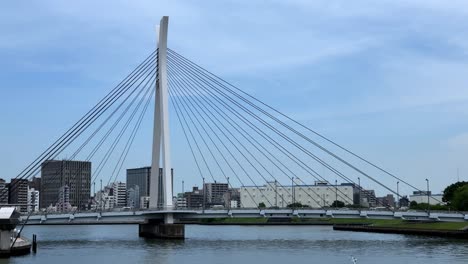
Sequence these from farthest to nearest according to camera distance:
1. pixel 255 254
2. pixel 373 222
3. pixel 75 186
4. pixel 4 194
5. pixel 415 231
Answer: pixel 75 186, pixel 373 222, pixel 415 231, pixel 4 194, pixel 255 254

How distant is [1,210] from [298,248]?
19.9m

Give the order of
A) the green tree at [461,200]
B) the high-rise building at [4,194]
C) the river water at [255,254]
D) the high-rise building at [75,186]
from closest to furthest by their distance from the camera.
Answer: the river water at [255,254] → the high-rise building at [4,194] → the green tree at [461,200] → the high-rise building at [75,186]

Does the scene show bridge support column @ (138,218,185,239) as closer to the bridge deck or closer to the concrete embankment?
the bridge deck

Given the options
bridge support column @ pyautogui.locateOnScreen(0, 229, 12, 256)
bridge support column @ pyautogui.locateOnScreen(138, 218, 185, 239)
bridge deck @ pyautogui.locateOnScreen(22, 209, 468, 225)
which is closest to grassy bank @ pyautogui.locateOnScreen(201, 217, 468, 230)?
bridge deck @ pyautogui.locateOnScreen(22, 209, 468, 225)

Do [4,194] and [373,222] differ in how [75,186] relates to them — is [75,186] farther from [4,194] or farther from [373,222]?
[4,194]

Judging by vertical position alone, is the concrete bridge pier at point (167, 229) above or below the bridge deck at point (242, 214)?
below

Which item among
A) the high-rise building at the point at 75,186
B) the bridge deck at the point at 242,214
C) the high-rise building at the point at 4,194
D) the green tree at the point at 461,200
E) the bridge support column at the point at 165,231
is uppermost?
the high-rise building at the point at 75,186

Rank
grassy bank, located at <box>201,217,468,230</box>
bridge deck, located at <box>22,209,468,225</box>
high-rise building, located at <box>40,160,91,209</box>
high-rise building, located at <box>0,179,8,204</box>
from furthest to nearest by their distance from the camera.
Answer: high-rise building, located at <box>40,160,91,209</box>
grassy bank, located at <box>201,217,468,230</box>
bridge deck, located at <box>22,209,468,225</box>
high-rise building, located at <box>0,179,8,204</box>

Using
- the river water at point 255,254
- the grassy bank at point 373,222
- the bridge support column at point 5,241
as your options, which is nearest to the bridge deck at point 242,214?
the river water at point 255,254

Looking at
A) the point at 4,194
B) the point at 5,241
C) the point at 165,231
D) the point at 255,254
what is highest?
the point at 4,194

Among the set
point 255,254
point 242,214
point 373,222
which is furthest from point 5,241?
point 373,222

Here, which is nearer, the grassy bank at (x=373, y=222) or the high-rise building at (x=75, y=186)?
the grassy bank at (x=373, y=222)

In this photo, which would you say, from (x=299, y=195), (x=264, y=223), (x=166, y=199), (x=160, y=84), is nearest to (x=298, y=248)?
(x=166, y=199)

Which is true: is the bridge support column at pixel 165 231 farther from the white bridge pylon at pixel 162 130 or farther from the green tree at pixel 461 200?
the green tree at pixel 461 200
